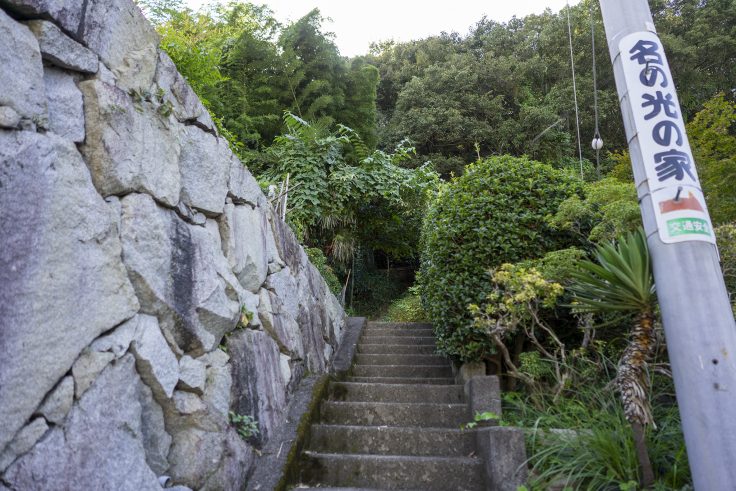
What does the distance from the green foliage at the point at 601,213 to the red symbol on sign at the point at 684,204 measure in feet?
4.09

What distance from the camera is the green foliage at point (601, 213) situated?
3.50 meters

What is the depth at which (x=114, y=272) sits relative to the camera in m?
1.98

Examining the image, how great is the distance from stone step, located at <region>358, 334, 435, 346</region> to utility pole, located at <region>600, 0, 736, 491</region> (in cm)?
399

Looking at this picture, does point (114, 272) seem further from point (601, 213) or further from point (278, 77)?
point (278, 77)

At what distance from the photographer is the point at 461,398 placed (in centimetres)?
413

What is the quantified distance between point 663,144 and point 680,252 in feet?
1.85

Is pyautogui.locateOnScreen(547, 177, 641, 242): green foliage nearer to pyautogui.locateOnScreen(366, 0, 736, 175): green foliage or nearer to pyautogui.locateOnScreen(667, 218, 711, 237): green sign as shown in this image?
pyautogui.locateOnScreen(667, 218, 711, 237): green sign

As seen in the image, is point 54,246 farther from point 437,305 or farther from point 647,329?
point 437,305

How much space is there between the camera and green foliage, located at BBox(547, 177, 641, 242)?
3502mm

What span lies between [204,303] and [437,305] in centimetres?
244

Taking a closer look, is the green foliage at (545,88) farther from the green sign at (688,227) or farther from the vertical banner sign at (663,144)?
the green sign at (688,227)

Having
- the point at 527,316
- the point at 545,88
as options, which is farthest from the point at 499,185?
the point at 545,88

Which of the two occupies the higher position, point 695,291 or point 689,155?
point 689,155

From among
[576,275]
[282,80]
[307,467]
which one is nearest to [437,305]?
[576,275]
